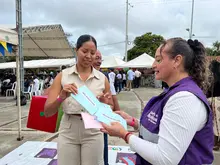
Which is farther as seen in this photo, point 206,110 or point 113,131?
point 113,131

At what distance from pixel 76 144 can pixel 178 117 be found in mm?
1134

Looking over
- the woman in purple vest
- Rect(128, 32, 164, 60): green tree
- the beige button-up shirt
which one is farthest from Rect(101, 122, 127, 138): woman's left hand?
Rect(128, 32, 164, 60): green tree

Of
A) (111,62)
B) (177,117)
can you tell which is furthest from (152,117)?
(111,62)

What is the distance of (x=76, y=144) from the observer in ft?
6.02

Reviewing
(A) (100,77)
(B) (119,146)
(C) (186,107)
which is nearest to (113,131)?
(C) (186,107)

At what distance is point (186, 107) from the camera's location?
38.4 inches

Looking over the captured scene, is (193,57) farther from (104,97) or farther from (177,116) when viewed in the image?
(104,97)

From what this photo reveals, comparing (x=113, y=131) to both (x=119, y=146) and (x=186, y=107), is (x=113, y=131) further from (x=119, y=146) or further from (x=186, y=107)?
(x=119, y=146)

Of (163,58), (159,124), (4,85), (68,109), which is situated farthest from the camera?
(4,85)

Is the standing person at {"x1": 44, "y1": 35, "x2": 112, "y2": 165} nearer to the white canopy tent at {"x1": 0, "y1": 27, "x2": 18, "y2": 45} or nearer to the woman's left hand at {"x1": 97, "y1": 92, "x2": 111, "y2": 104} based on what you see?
the woman's left hand at {"x1": 97, "y1": 92, "x2": 111, "y2": 104}

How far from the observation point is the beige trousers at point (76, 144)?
1805 millimetres

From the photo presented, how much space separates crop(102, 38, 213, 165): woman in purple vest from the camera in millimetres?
981

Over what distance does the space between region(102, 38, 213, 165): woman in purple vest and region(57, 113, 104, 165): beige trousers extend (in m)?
0.66

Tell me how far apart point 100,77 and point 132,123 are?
0.57m
